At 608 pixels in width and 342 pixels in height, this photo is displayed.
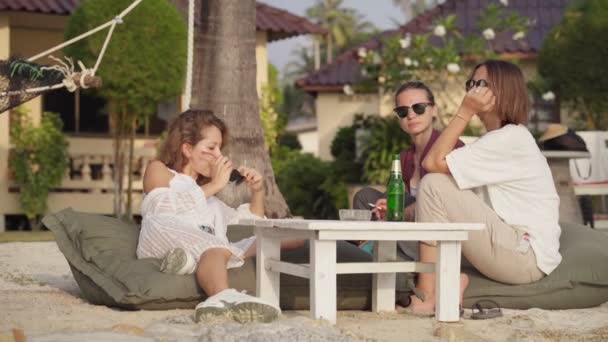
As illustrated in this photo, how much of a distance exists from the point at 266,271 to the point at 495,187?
→ 1234 millimetres

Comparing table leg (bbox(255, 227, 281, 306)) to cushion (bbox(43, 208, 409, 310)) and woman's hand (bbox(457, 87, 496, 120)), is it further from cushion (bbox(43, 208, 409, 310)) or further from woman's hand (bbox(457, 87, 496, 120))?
woman's hand (bbox(457, 87, 496, 120))

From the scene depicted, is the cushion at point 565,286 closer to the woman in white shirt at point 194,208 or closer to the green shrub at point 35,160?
the woman in white shirt at point 194,208

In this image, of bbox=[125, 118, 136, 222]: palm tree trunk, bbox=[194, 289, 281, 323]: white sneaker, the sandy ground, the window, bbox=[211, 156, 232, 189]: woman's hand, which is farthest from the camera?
the window

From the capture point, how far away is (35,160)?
1683cm

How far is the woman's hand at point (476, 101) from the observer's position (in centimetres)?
598

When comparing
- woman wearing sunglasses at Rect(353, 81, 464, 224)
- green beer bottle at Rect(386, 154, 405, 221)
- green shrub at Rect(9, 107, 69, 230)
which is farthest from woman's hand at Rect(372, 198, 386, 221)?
green shrub at Rect(9, 107, 69, 230)

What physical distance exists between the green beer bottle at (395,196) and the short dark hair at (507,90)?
0.64m

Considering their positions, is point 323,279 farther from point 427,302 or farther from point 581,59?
point 581,59

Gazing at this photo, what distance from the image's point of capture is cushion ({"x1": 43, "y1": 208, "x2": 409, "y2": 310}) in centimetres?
596

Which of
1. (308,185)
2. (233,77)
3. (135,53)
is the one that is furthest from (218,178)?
(308,185)

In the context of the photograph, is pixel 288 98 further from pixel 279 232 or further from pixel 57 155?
pixel 279 232

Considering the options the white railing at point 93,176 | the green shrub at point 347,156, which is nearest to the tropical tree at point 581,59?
the green shrub at point 347,156

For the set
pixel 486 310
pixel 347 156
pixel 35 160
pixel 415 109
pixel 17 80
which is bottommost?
pixel 486 310

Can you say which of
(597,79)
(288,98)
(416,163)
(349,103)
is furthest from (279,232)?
(288,98)
